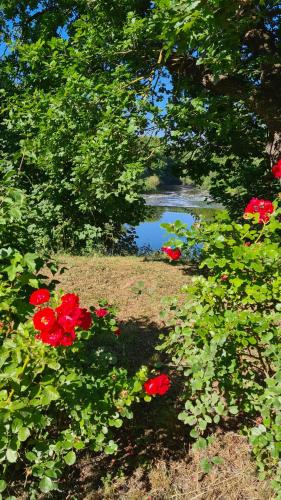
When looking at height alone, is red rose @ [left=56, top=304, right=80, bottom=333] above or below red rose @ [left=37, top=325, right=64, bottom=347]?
above

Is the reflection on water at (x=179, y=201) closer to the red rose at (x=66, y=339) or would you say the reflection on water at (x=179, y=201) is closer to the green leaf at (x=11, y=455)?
the red rose at (x=66, y=339)

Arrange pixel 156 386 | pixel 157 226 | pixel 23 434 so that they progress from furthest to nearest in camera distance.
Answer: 1. pixel 157 226
2. pixel 156 386
3. pixel 23 434

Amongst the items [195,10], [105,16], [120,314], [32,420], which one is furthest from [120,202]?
[32,420]

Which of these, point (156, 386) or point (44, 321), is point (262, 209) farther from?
point (44, 321)

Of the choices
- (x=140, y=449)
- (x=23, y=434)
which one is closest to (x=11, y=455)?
(x=23, y=434)

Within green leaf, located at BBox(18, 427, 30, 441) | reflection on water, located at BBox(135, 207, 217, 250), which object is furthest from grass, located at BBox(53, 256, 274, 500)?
reflection on water, located at BBox(135, 207, 217, 250)

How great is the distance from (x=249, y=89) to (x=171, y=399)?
16.5 ft

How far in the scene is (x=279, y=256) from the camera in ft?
7.40

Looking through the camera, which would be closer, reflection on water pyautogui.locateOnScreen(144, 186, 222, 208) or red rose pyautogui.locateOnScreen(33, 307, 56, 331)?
red rose pyautogui.locateOnScreen(33, 307, 56, 331)

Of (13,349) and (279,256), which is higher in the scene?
(279,256)

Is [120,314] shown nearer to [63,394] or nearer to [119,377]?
[119,377]

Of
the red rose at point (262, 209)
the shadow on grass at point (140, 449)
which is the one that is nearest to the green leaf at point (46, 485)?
the shadow on grass at point (140, 449)

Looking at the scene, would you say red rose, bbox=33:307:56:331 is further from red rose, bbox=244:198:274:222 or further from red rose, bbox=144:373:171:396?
red rose, bbox=244:198:274:222

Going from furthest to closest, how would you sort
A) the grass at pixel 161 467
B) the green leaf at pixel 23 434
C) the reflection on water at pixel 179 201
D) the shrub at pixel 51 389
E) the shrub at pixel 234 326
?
the reflection on water at pixel 179 201
the grass at pixel 161 467
the shrub at pixel 234 326
the shrub at pixel 51 389
the green leaf at pixel 23 434
